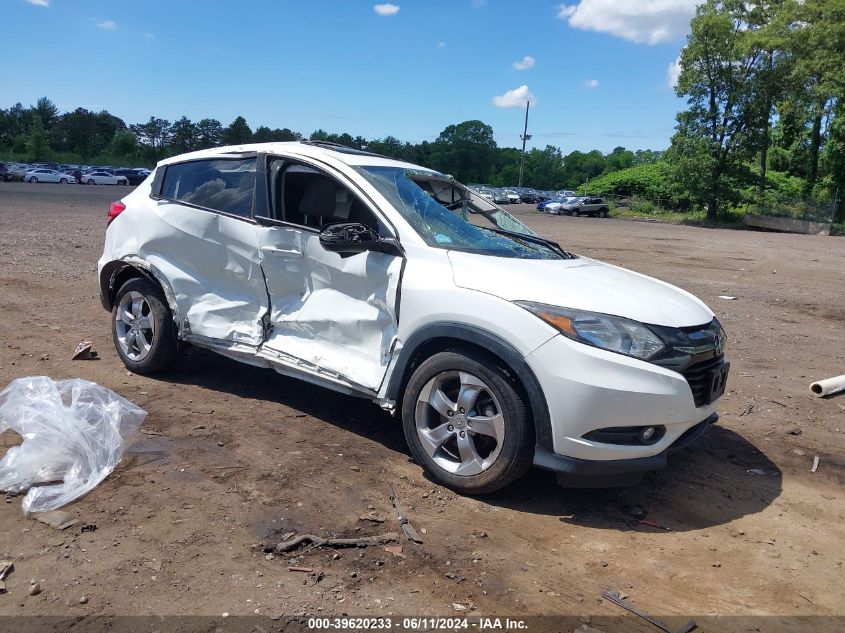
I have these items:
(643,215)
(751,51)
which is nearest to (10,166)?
(643,215)

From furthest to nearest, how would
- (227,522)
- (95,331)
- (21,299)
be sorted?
(21,299) < (95,331) < (227,522)

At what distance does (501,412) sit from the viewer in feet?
12.0

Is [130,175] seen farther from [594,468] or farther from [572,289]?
[594,468]

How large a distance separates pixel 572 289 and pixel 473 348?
0.64 m

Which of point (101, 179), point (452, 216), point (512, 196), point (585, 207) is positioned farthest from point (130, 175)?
point (452, 216)

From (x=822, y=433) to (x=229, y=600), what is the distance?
14.9 ft

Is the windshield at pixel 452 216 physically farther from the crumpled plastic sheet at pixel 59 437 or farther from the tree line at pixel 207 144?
the tree line at pixel 207 144

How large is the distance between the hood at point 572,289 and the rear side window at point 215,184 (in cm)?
184

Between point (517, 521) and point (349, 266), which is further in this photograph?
point (349, 266)

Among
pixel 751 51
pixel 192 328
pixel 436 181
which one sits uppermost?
pixel 751 51

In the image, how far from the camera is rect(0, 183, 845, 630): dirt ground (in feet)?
9.65

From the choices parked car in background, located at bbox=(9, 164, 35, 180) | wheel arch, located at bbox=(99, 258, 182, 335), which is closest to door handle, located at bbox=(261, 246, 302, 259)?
wheel arch, located at bbox=(99, 258, 182, 335)

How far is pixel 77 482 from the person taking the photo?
3.68m

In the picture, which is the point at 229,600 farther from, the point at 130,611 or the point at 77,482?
the point at 77,482
